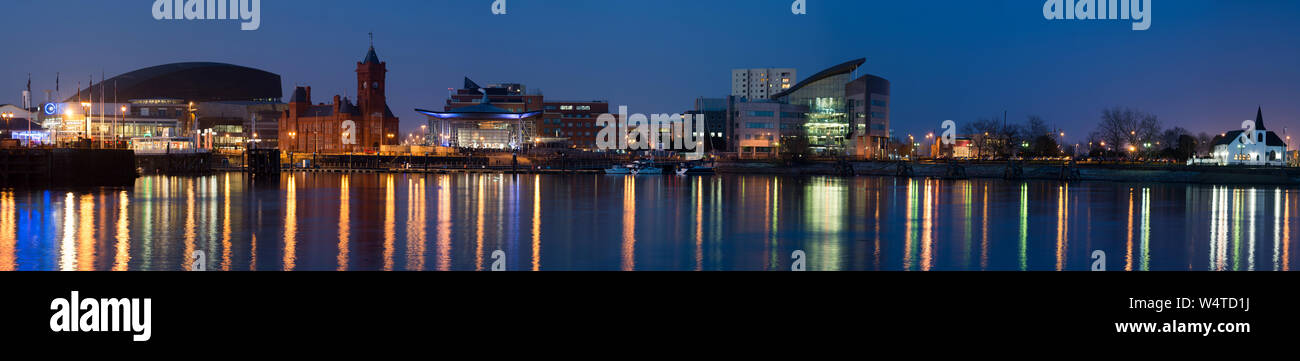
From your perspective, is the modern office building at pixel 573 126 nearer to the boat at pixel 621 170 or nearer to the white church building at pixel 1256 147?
the boat at pixel 621 170

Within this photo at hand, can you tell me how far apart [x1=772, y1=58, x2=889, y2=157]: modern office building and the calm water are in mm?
Answer: 77181

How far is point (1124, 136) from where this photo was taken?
10850 cm

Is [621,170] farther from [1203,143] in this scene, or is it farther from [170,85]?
[170,85]

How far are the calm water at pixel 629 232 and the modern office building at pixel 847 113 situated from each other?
77.2m

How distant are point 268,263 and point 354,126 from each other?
366ft

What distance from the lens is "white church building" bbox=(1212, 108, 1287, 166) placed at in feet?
334

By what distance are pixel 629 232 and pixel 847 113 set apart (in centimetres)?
10415

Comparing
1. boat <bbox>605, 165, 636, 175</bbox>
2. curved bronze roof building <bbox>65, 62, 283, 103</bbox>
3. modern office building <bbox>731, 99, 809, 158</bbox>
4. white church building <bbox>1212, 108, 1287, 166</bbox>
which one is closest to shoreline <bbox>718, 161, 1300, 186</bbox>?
boat <bbox>605, 165, 636, 175</bbox>

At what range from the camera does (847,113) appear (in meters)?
130

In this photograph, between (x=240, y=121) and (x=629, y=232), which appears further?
(x=240, y=121)

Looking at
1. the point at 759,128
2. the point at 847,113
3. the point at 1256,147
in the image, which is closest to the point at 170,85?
the point at 759,128
